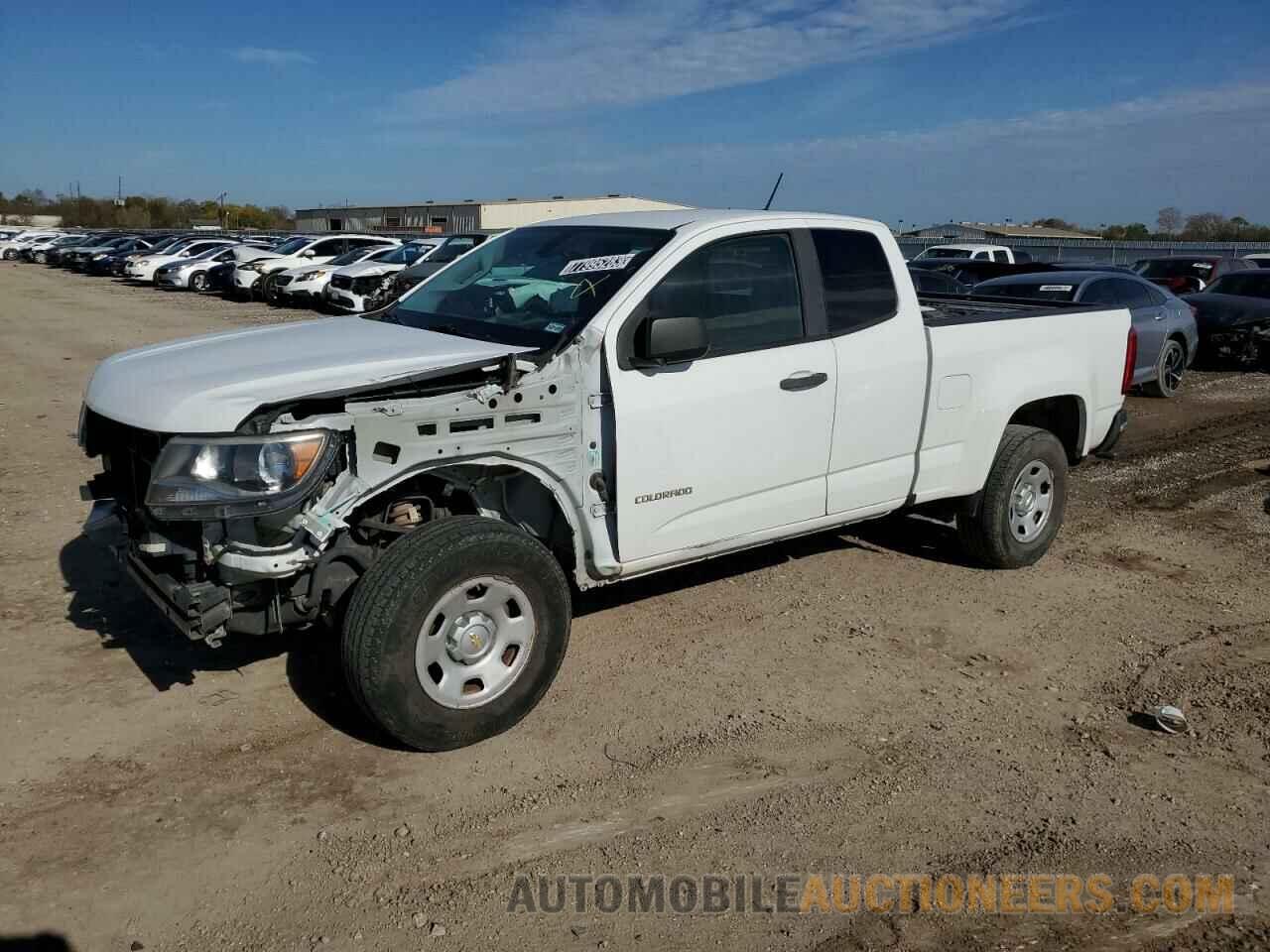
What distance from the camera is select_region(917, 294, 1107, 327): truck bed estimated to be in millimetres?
6039

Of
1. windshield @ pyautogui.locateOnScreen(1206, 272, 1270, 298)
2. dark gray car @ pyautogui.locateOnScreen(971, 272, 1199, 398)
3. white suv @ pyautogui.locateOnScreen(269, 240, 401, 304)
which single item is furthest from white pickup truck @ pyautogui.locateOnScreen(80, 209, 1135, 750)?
white suv @ pyautogui.locateOnScreen(269, 240, 401, 304)

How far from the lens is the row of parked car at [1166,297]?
12.9 metres

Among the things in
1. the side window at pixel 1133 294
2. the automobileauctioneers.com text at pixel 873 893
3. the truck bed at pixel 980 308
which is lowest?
the automobileauctioneers.com text at pixel 873 893

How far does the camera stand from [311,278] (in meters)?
24.2

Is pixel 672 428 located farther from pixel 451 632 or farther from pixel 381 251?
pixel 381 251

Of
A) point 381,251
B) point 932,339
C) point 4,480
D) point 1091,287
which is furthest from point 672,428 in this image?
point 381,251

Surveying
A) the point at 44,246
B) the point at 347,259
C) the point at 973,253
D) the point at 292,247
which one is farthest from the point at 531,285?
the point at 44,246

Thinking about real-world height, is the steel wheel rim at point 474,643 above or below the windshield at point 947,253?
below

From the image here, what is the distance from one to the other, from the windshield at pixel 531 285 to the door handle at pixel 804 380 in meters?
0.85

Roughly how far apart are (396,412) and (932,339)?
2.97 m

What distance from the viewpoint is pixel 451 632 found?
13.2 ft

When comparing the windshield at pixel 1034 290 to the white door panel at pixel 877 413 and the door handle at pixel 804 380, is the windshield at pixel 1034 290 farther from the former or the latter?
the door handle at pixel 804 380

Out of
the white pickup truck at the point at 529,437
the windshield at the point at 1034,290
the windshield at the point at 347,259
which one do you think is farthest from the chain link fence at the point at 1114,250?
the white pickup truck at the point at 529,437

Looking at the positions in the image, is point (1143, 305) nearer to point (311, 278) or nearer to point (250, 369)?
point (250, 369)
